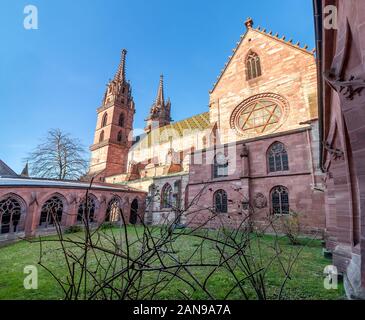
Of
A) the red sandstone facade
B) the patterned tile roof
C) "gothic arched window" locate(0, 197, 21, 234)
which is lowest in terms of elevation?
"gothic arched window" locate(0, 197, 21, 234)

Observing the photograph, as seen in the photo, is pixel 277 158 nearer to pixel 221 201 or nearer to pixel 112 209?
pixel 221 201

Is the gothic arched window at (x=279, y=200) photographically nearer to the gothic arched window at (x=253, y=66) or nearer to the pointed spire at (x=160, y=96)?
the gothic arched window at (x=253, y=66)

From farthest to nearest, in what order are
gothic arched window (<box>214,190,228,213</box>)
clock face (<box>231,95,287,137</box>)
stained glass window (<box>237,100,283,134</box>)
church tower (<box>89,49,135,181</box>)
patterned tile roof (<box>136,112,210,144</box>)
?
church tower (<box>89,49,135,181</box>), patterned tile roof (<box>136,112,210,144</box>), stained glass window (<box>237,100,283,134</box>), clock face (<box>231,95,287,137</box>), gothic arched window (<box>214,190,228,213</box>)

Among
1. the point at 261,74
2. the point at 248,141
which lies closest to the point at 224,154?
the point at 248,141

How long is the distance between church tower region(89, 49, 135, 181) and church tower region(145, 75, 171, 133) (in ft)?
13.6

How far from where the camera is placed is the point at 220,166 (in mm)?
16141

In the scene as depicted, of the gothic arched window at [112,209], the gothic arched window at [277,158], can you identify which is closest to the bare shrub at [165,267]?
the gothic arched window at [112,209]

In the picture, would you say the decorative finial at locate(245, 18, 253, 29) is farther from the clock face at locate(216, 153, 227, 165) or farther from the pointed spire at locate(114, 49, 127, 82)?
the pointed spire at locate(114, 49, 127, 82)

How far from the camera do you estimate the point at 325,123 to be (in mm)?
6324

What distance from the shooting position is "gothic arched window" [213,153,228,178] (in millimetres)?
15836

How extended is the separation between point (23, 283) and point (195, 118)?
31.5m

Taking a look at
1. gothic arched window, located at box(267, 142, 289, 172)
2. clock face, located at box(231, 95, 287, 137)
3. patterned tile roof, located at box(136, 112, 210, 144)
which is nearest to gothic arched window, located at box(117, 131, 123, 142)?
patterned tile roof, located at box(136, 112, 210, 144)

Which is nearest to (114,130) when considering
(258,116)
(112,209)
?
(258,116)
